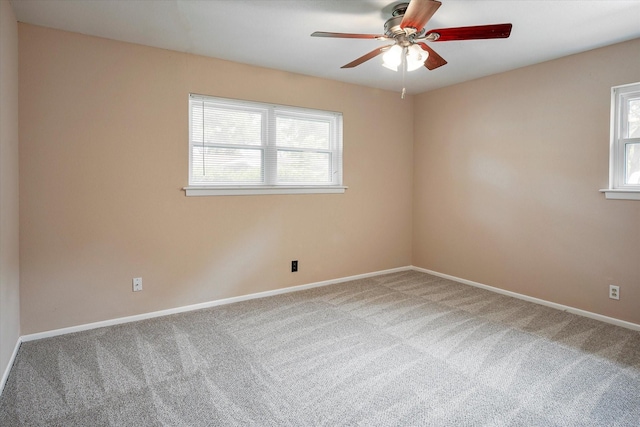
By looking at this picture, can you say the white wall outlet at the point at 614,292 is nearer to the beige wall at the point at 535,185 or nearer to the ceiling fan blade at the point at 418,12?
the beige wall at the point at 535,185

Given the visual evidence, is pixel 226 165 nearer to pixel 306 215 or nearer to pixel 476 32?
pixel 306 215

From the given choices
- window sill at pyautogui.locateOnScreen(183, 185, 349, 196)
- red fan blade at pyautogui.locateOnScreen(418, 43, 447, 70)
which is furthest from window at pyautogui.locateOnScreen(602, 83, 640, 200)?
window sill at pyautogui.locateOnScreen(183, 185, 349, 196)

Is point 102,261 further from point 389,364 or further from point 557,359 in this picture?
point 557,359

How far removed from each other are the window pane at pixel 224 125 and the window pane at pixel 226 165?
0.31 feet

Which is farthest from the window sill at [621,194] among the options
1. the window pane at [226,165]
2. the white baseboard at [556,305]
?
the window pane at [226,165]

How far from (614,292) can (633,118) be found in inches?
58.6

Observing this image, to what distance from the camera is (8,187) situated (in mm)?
2393

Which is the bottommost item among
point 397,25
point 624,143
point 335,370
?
point 335,370

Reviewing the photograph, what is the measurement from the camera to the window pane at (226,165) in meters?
3.50

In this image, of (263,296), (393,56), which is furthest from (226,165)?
(393,56)

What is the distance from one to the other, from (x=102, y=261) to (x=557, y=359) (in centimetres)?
354

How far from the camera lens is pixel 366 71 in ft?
12.7

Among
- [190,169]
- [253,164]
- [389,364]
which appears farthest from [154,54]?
[389,364]

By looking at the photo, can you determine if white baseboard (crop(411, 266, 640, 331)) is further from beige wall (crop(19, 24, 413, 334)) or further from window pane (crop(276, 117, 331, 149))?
window pane (crop(276, 117, 331, 149))
